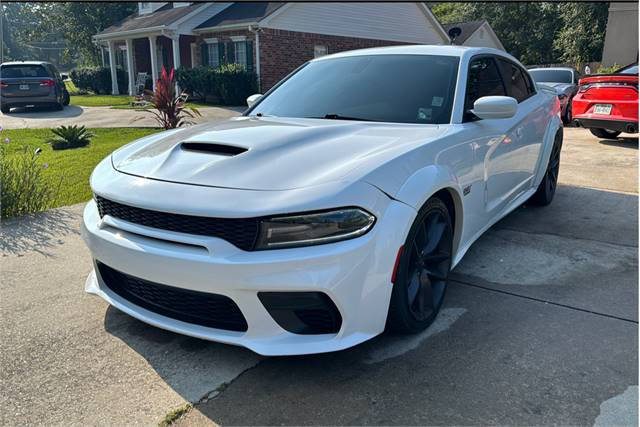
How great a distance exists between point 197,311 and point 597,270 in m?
2.99

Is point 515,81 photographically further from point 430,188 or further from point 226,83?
point 226,83

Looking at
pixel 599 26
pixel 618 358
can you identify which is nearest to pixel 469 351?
pixel 618 358

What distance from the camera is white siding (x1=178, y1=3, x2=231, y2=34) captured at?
22.1 meters

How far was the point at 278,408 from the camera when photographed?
232 cm

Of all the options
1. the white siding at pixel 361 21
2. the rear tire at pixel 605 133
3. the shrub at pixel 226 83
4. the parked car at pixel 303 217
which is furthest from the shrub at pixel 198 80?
the parked car at pixel 303 217

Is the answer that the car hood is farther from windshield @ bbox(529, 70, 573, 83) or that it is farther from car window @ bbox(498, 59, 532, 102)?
windshield @ bbox(529, 70, 573, 83)

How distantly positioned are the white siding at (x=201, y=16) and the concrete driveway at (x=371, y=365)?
2008 cm

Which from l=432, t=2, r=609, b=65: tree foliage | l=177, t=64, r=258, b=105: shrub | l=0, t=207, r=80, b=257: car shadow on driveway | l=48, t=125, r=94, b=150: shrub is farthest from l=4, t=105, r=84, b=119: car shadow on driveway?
l=432, t=2, r=609, b=65: tree foliage

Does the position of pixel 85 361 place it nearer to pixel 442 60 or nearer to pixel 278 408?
pixel 278 408

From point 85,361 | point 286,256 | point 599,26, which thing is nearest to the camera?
point 286,256

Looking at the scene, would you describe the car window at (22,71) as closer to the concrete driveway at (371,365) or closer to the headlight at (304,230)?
the concrete driveway at (371,365)

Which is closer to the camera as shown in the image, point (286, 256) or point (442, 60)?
point (286, 256)

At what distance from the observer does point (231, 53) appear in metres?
21.2

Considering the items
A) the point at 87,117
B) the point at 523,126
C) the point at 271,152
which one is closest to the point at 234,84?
the point at 87,117
